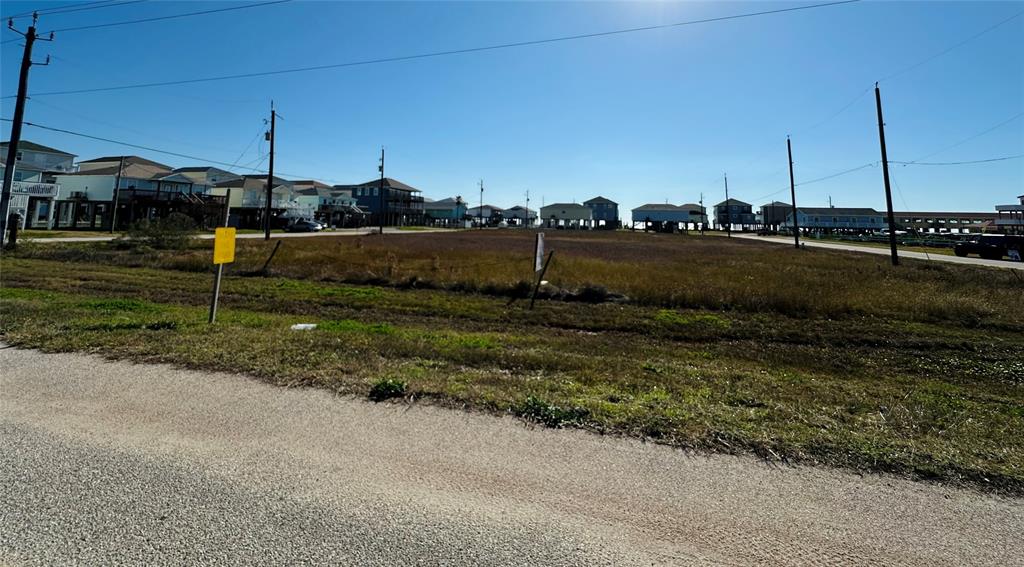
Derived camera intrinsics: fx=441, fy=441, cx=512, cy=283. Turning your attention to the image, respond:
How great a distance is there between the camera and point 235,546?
8.17 feet

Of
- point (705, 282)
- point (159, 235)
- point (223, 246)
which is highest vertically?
point (223, 246)

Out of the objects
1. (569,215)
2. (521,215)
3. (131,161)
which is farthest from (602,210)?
(131,161)

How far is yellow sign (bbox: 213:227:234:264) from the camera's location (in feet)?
27.6

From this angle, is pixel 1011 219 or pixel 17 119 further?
pixel 1011 219

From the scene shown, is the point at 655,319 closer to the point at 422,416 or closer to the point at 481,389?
the point at 481,389

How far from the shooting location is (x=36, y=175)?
49156 millimetres

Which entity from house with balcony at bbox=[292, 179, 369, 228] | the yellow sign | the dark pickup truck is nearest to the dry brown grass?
the yellow sign

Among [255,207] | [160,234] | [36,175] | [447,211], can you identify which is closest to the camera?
[160,234]

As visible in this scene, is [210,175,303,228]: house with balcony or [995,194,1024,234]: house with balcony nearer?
[210,175,303,228]: house with balcony

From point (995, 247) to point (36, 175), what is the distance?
93.0 metres

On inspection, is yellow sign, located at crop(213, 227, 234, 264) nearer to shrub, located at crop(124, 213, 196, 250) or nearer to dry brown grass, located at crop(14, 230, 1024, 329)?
dry brown grass, located at crop(14, 230, 1024, 329)

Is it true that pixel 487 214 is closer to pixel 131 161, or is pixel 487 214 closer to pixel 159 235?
pixel 131 161

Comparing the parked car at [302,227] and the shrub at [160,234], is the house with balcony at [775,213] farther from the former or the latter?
the shrub at [160,234]

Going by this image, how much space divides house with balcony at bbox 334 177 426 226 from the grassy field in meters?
79.6
